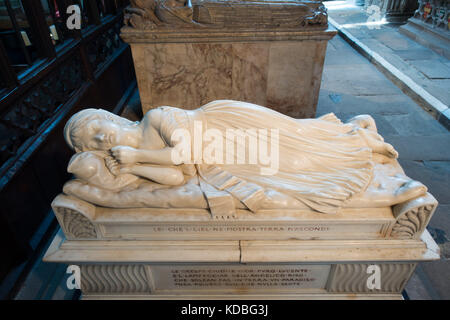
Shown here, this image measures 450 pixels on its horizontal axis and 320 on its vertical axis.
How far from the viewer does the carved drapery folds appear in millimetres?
3658

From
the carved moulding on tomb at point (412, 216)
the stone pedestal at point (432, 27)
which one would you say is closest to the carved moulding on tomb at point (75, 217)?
the carved moulding on tomb at point (412, 216)

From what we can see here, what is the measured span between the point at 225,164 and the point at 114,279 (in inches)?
43.2

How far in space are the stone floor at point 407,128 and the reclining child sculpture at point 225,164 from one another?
91cm

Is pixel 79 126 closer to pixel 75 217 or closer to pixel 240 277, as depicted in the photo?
pixel 75 217

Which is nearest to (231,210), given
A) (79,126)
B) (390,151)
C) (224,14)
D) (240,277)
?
(240,277)

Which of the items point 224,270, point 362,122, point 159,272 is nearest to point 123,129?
point 159,272

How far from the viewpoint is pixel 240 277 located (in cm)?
215

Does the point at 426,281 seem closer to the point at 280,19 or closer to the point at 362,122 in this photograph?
the point at 362,122

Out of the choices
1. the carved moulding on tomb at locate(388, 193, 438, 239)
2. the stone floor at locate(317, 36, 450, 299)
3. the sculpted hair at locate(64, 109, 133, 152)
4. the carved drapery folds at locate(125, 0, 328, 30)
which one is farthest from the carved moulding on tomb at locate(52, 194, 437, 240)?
the carved drapery folds at locate(125, 0, 328, 30)

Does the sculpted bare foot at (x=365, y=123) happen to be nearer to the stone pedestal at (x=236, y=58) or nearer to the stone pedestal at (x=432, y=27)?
the stone pedestal at (x=236, y=58)

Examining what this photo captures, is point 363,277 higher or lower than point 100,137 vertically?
lower

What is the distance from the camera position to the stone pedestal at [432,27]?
6211 millimetres

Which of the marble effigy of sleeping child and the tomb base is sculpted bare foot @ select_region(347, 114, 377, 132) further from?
the marble effigy of sleeping child

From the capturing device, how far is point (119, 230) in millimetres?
2008
